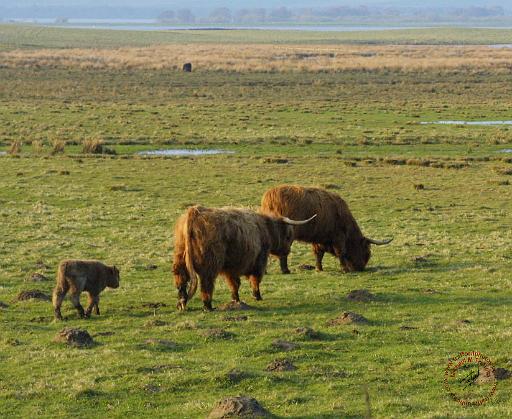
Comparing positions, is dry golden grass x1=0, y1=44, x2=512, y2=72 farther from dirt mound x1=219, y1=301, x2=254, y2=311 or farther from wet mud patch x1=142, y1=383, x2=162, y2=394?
wet mud patch x1=142, y1=383, x2=162, y2=394

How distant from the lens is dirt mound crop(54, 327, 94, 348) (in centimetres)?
1224

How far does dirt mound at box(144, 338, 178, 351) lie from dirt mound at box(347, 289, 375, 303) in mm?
3800

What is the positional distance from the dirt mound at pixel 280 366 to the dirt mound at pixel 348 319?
215 cm

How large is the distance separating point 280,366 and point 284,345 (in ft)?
2.98

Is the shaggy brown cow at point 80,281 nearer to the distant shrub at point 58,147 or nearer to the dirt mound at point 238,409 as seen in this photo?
the dirt mound at point 238,409

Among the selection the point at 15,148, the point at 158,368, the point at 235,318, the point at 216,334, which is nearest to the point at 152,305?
the point at 235,318

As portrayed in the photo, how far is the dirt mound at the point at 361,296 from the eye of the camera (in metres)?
15.0

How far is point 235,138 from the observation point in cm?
4312

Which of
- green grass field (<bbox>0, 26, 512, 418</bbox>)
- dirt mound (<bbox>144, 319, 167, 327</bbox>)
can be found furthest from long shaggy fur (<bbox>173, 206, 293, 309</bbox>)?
dirt mound (<bbox>144, 319, 167, 327</bbox>)

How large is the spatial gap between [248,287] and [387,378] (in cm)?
603

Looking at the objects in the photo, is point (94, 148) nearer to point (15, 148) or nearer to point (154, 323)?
point (15, 148)

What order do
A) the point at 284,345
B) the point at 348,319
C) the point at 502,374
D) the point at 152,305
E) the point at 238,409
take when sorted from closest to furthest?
the point at 238,409
the point at 502,374
the point at 284,345
the point at 348,319
the point at 152,305

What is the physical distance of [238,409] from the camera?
9289mm

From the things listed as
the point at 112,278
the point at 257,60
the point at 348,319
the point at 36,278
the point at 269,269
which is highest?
the point at 112,278
